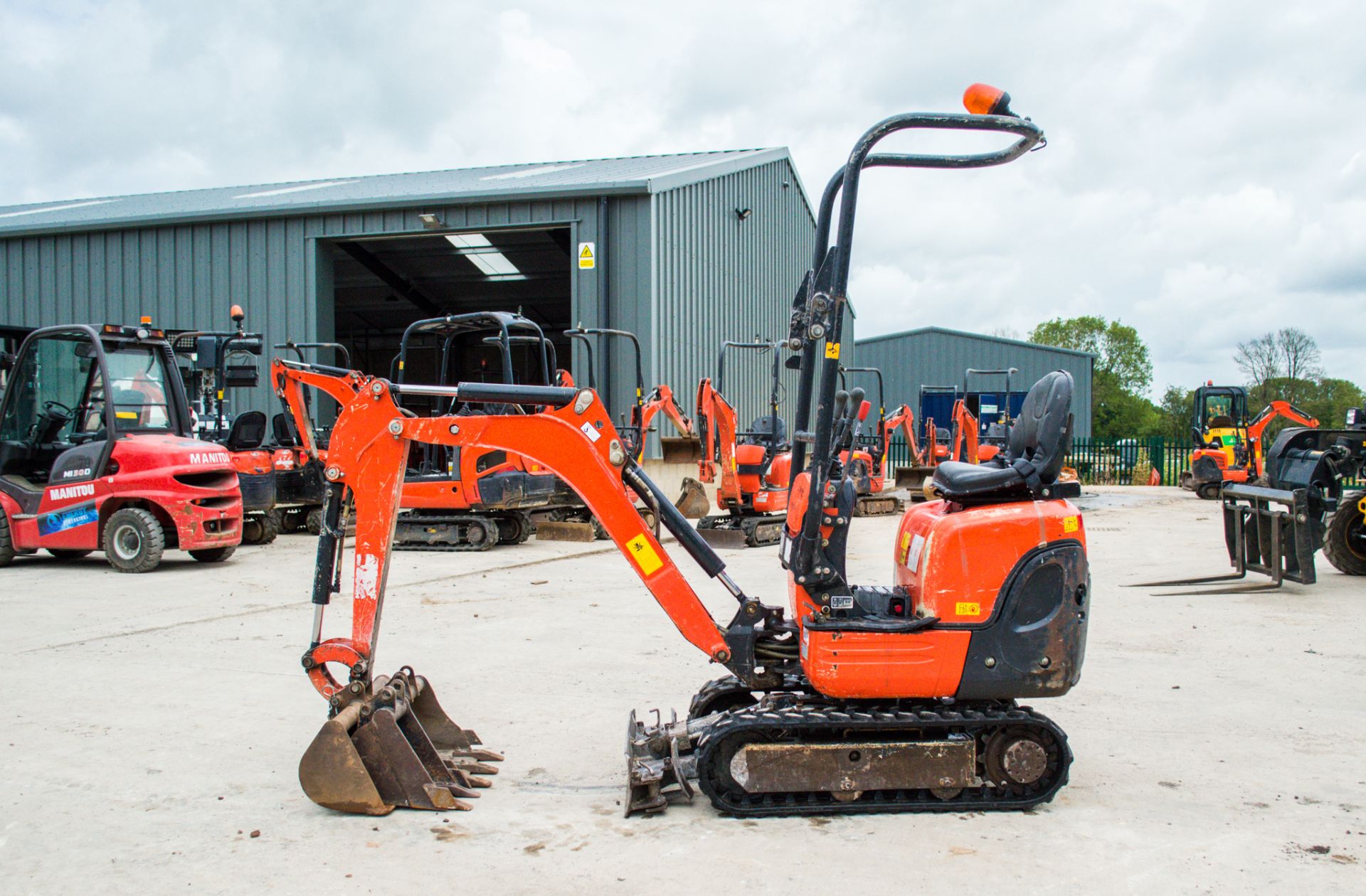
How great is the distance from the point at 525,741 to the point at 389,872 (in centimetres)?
146

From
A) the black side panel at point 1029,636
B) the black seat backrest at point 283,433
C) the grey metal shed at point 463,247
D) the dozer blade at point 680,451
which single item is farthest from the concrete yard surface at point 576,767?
the grey metal shed at point 463,247

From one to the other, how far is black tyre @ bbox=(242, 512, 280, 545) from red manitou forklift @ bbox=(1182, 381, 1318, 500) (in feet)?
63.9

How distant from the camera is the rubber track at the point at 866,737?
410cm

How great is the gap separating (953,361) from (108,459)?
37.6m

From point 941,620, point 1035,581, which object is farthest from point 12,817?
point 1035,581

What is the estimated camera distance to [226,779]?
448 centimetres

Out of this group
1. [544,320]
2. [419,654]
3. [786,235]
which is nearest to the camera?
[419,654]

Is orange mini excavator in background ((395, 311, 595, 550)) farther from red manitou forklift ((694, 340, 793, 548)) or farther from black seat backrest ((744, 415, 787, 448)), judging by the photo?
black seat backrest ((744, 415, 787, 448))

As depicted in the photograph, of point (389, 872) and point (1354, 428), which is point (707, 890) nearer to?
point (389, 872)

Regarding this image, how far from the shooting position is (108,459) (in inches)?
422

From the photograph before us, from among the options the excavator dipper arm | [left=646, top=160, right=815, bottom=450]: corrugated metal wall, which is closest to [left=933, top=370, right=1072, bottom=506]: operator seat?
[left=646, top=160, right=815, bottom=450]: corrugated metal wall

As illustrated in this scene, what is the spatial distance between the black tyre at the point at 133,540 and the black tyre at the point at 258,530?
3030mm

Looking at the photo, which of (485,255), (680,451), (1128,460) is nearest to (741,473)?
(680,451)

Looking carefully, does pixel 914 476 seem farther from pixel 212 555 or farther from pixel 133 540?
pixel 133 540
